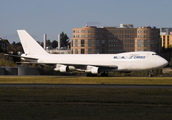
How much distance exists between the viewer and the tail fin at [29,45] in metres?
54.1

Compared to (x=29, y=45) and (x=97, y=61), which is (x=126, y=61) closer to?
(x=97, y=61)

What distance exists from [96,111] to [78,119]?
233cm

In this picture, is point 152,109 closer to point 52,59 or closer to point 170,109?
point 170,109

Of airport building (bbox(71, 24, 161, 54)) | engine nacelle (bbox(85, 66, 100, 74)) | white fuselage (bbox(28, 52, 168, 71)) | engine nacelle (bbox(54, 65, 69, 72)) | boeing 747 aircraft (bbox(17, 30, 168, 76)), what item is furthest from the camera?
airport building (bbox(71, 24, 161, 54))

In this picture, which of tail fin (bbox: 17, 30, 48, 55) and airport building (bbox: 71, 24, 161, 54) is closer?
tail fin (bbox: 17, 30, 48, 55)

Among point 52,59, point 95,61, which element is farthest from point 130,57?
point 52,59

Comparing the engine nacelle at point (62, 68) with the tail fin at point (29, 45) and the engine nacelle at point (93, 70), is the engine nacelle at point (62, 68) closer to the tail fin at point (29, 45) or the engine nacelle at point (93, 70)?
the engine nacelle at point (93, 70)

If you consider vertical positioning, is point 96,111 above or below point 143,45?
below

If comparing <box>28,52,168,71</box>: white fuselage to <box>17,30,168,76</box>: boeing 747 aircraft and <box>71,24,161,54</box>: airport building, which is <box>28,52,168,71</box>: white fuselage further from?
<box>71,24,161,54</box>: airport building

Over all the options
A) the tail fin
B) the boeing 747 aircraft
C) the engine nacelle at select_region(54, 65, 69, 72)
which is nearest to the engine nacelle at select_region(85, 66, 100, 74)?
the boeing 747 aircraft

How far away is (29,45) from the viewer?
2136 inches

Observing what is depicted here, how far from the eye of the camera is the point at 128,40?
571ft

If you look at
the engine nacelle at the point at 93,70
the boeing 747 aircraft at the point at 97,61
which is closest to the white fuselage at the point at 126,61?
the boeing 747 aircraft at the point at 97,61

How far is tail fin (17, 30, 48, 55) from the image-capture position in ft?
178
